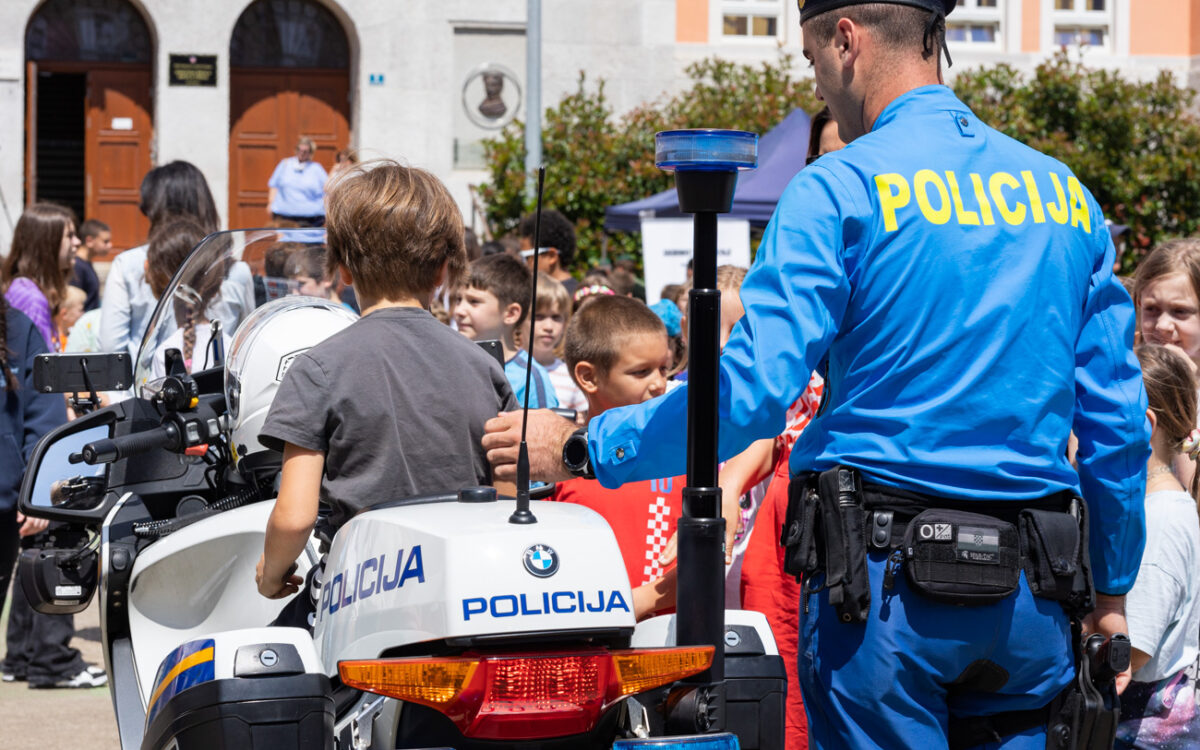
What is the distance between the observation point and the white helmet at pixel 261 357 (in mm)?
3230

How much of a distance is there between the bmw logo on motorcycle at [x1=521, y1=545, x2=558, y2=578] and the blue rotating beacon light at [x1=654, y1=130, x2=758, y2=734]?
0.66 feet

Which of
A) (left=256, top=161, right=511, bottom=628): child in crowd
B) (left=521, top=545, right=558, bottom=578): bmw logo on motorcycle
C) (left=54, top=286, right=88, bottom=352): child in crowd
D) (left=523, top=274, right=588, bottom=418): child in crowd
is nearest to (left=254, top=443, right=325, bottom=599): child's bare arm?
(left=256, top=161, right=511, bottom=628): child in crowd

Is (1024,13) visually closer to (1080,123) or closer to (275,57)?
(1080,123)

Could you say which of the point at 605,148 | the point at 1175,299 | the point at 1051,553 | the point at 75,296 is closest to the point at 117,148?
the point at 605,148

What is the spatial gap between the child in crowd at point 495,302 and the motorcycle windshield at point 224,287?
2115 millimetres

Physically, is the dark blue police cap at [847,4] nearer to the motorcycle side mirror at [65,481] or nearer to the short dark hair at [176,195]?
the motorcycle side mirror at [65,481]

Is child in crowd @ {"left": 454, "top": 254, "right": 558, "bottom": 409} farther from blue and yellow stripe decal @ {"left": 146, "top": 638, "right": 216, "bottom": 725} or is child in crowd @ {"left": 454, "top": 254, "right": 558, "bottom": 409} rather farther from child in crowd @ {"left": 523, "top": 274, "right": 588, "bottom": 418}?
blue and yellow stripe decal @ {"left": 146, "top": 638, "right": 216, "bottom": 725}

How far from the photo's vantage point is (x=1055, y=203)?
8.61 feet

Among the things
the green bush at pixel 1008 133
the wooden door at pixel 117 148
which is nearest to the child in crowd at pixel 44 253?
the green bush at pixel 1008 133

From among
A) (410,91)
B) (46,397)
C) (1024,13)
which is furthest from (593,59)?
(46,397)

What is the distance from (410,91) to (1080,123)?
8.83m

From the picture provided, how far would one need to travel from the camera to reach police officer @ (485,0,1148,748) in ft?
8.06

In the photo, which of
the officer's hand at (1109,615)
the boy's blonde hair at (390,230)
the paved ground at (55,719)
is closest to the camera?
the officer's hand at (1109,615)

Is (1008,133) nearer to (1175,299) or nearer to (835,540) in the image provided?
(1175,299)
